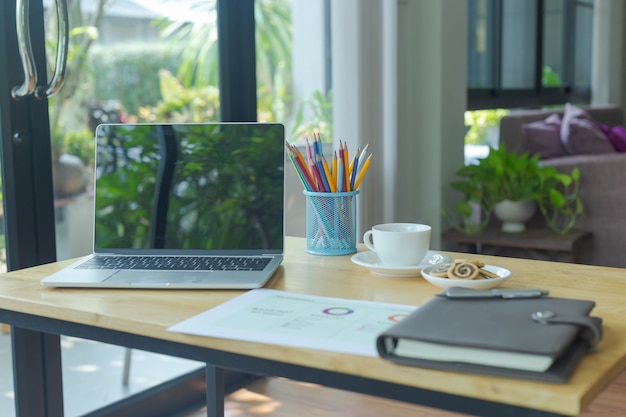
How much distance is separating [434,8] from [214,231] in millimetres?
2152

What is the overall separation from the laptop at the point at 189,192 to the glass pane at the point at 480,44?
347 cm

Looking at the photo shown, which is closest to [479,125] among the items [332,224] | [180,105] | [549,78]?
[549,78]

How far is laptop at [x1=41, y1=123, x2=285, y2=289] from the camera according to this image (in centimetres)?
142

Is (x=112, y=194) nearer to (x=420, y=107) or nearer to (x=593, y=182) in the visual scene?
(x=420, y=107)

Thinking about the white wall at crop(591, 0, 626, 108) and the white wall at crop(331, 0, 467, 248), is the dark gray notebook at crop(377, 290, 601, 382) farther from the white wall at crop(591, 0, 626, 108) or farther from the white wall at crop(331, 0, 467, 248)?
the white wall at crop(591, 0, 626, 108)

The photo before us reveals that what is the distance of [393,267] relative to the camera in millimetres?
1291

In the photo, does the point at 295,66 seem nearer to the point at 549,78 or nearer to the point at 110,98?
the point at 110,98

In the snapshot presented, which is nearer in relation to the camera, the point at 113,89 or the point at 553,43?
the point at 113,89

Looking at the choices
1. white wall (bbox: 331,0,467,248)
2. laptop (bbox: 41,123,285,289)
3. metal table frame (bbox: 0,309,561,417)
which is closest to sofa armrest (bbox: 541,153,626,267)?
white wall (bbox: 331,0,467,248)

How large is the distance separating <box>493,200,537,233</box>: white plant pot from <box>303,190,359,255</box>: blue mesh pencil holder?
6.79ft

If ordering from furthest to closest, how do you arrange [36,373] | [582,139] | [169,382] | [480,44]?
[480,44], [582,139], [169,382], [36,373]

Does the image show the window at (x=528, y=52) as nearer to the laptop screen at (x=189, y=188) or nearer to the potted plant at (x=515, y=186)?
the potted plant at (x=515, y=186)

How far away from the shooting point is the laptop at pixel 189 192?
4.66 ft

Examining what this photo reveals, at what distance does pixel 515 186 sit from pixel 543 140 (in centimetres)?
68
